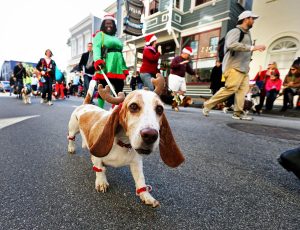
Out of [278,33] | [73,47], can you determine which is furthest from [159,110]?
[73,47]

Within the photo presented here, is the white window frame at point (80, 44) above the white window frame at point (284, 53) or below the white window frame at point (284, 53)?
above

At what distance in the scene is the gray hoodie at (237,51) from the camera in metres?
4.36

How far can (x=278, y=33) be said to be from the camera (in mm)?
9648

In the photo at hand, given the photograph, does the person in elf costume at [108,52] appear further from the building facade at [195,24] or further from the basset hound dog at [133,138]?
the building facade at [195,24]

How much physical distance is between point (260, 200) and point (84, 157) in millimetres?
1666

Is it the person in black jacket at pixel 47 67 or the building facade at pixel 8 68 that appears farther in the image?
the building facade at pixel 8 68

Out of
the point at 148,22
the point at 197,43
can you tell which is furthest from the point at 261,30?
the point at 148,22

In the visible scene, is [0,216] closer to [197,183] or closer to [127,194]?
[127,194]

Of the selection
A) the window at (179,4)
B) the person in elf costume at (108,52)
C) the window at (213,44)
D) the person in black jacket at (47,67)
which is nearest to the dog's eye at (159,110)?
the person in elf costume at (108,52)

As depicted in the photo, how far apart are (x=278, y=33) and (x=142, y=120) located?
1151cm

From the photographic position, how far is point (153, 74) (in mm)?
5812

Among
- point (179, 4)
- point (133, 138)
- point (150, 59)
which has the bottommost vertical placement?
point (133, 138)

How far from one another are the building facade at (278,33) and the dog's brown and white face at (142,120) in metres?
10.7

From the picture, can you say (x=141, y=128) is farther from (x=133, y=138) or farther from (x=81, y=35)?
(x=81, y=35)
